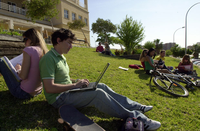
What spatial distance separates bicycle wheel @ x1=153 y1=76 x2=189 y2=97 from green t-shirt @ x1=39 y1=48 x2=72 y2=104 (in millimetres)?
3479

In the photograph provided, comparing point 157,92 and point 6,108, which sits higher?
point 6,108

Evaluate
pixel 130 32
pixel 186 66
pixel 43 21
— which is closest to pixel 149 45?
pixel 130 32

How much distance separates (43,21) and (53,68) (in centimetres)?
3028

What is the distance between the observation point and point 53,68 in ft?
6.81

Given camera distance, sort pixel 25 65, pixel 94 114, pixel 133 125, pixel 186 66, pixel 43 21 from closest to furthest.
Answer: pixel 133 125 → pixel 25 65 → pixel 94 114 → pixel 186 66 → pixel 43 21

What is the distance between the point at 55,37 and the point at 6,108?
168 centimetres

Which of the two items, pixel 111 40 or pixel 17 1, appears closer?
pixel 17 1

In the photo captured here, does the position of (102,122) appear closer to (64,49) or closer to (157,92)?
(64,49)

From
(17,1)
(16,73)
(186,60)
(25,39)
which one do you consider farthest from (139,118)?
(17,1)

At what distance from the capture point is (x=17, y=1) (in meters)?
24.9

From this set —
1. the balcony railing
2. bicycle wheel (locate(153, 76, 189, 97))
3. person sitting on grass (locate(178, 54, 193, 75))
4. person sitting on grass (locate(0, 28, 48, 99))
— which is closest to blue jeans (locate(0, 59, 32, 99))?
person sitting on grass (locate(0, 28, 48, 99))

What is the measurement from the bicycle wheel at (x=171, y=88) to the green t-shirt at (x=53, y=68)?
3.48m

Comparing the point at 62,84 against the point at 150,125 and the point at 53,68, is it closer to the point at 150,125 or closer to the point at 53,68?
the point at 53,68

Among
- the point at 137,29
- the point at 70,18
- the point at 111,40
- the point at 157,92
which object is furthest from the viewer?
the point at 111,40
